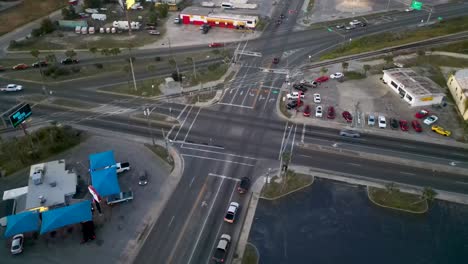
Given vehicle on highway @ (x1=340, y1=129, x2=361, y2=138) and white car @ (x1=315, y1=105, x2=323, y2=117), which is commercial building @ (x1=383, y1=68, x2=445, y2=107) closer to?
vehicle on highway @ (x1=340, y1=129, x2=361, y2=138)

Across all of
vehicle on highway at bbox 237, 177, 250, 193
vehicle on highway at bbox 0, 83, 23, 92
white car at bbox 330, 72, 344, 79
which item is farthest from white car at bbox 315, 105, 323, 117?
vehicle on highway at bbox 0, 83, 23, 92

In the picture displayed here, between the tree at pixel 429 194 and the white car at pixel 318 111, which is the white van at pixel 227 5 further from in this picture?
the tree at pixel 429 194

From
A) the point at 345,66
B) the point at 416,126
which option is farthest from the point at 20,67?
the point at 416,126

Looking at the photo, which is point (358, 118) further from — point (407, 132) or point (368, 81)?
point (368, 81)

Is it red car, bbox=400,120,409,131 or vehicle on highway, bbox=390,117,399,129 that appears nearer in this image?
red car, bbox=400,120,409,131

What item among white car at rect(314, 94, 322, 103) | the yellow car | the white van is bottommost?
the yellow car

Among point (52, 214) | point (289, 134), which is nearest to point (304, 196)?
point (289, 134)

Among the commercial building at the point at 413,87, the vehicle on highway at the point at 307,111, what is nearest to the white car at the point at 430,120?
the commercial building at the point at 413,87
